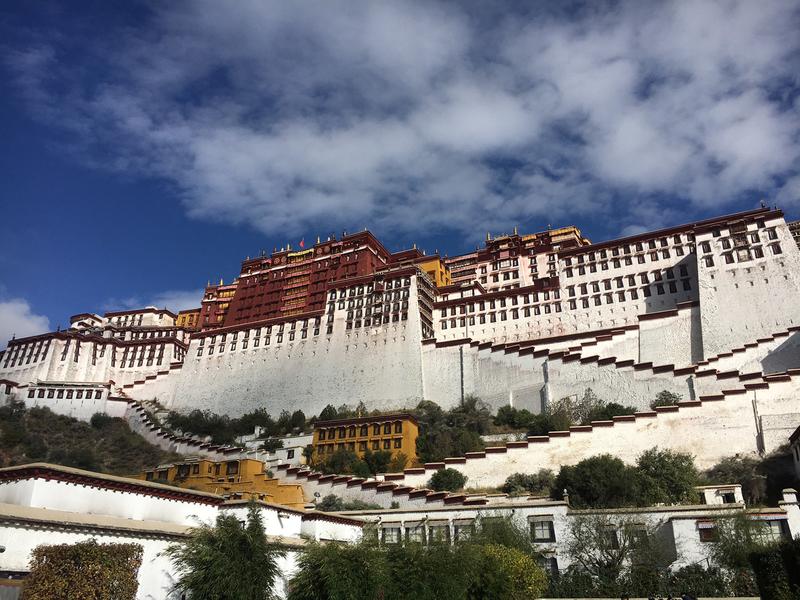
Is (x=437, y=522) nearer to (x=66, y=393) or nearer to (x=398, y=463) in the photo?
(x=398, y=463)

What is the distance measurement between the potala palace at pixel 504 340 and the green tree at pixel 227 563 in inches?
823

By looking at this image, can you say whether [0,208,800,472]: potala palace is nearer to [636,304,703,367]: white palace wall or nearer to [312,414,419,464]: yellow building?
[636,304,703,367]: white palace wall

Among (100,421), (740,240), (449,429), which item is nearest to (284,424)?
(449,429)

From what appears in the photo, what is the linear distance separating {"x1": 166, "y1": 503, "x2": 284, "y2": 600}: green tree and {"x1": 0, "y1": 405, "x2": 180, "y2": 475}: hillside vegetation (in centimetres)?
3248

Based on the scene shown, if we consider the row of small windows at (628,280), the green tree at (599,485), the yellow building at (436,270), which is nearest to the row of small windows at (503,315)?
the row of small windows at (628,280)

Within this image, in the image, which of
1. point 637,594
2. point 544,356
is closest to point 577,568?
point 637,594

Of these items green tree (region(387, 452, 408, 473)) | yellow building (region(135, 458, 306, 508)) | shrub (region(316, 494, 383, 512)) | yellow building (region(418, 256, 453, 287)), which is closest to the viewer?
shrub (region(316, 494, 383, 512))

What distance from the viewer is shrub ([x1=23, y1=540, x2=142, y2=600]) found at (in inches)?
493

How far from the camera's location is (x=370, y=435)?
42.9 m

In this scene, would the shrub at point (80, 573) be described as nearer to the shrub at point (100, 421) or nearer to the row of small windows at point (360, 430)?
the row of small windows at point (360, 430)

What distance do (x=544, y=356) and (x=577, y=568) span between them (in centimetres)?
2573

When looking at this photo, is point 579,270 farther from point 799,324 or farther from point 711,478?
point 711,478

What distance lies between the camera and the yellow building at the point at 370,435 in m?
42.1

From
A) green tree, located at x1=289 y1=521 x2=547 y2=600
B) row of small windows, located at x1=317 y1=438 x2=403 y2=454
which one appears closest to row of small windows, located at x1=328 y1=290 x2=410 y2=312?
row of small windows, located at x1=317 y1=438 x2=403 y2=454
